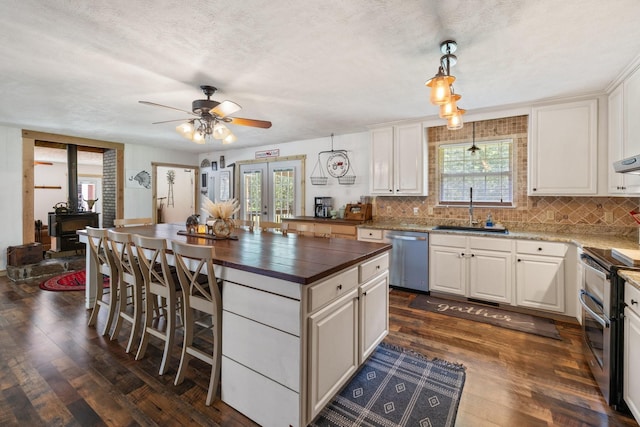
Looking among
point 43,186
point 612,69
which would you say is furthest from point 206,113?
point 43,186

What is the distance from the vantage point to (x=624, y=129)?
270cm

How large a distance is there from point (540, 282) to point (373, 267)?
7.09ft

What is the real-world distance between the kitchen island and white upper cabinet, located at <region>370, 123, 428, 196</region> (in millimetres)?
2353

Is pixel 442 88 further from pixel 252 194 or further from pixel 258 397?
pixel 252 194

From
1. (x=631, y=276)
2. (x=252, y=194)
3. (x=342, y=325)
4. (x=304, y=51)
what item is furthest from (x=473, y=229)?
(x=252, y=194)

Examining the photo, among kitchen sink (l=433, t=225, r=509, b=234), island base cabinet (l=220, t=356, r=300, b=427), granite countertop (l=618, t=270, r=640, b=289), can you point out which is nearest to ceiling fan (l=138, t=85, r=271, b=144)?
island base cabinet (l=220, t=356, r=300, b=427)

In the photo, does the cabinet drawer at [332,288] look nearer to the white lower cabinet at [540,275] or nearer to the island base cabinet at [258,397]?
the island base cabinet at [258,397]

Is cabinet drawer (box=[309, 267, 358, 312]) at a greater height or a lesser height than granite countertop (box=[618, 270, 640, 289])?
lesser

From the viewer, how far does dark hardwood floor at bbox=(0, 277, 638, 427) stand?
1.75 m

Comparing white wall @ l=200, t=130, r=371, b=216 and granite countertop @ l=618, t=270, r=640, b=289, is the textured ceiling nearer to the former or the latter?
white wall @ l=200, t=130, r=371, b=216

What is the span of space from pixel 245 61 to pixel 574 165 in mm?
3522

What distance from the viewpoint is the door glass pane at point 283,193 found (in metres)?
5.95

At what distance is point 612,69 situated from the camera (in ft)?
8.41

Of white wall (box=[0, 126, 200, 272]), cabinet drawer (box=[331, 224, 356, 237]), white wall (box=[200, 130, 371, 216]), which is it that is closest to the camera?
cabinet drawer (box=[331, 224, 356, 237])
